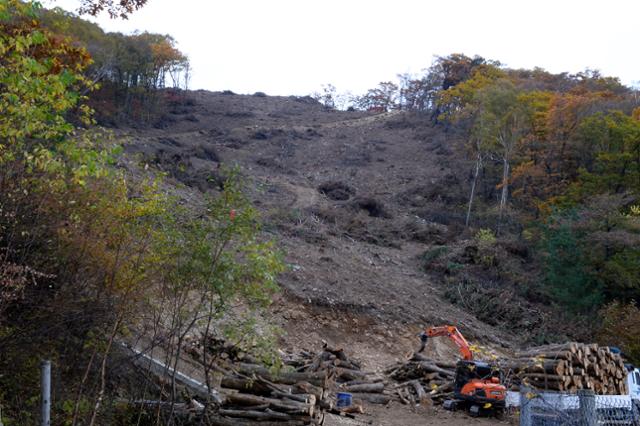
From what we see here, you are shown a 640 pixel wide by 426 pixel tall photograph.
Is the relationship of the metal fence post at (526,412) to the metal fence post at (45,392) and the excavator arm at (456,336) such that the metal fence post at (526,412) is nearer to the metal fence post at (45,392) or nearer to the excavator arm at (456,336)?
the metal fence post at (45,392)

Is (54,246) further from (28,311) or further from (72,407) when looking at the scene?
(72,407)

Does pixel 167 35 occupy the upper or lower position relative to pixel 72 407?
upper

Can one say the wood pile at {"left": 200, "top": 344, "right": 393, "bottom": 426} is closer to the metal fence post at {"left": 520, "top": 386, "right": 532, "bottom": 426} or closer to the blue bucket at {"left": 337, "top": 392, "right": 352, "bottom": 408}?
the blue bucket at {"left": 337, "top": 392, "right": 352, "bottom": 408}

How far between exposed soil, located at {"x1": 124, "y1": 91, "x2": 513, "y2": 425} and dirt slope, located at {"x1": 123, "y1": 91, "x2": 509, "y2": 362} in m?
0.08

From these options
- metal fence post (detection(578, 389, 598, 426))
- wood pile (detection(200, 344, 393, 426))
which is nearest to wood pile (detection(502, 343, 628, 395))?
wood pile (detection(200, 344, 393, 426))

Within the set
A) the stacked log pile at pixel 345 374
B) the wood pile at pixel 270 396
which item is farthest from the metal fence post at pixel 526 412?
the stacked log pile at pixel 345 374

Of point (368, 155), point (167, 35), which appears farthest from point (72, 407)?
point (167, 35)

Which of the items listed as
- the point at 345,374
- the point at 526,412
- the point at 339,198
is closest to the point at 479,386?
the point at 345,374

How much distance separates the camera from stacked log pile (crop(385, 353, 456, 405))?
17.3 meters

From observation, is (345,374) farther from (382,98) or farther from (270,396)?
(382,98)

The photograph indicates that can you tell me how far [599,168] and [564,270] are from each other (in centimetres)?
973

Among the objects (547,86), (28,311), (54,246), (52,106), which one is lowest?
(28,311)

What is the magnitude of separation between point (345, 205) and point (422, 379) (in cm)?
2011

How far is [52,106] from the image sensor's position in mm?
7363
